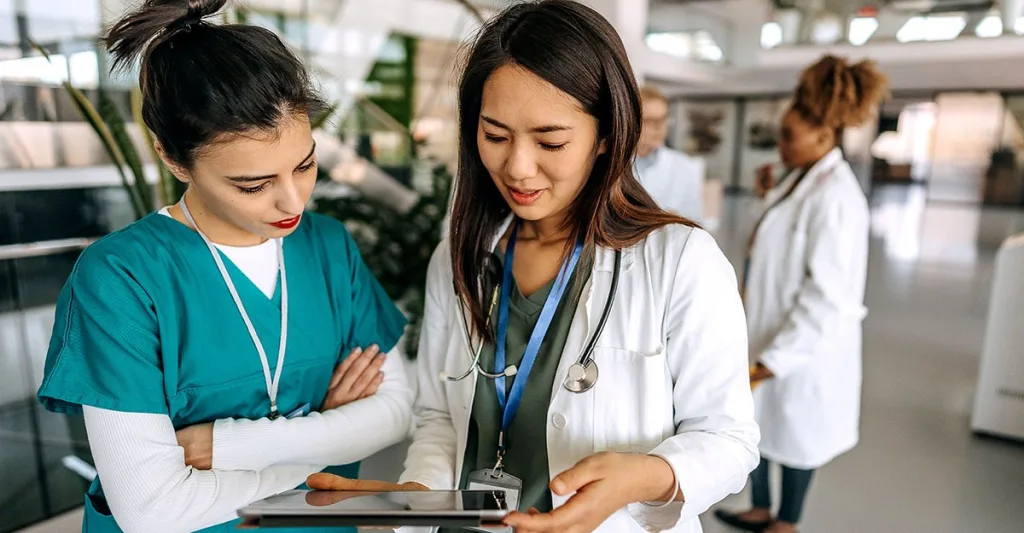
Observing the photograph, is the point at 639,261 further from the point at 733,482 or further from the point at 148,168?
the point at 148,168

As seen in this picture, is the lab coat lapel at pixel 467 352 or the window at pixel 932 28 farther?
the window at pixel 932 28

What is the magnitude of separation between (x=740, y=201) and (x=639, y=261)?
15.3 metres

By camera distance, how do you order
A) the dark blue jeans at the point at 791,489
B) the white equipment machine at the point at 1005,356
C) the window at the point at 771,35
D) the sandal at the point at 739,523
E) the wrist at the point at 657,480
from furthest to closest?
the window at the point at 771,35, the white equipment machine at the point at 1005,356, the sandal at the point at 739,523, the dark blue jeans at the point at 791,489, the wrist at the point at 657,480

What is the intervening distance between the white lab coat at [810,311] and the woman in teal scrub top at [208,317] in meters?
1.68

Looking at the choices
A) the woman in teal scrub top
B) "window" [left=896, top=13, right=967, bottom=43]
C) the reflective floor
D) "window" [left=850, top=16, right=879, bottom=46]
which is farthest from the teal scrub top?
"window" [left=896, top=13, right=967, bottom=43]

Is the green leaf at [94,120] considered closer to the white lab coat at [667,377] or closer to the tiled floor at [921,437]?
the tiled floor at [921,437]

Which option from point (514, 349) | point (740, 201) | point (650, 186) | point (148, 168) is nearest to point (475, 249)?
point (514, 349)

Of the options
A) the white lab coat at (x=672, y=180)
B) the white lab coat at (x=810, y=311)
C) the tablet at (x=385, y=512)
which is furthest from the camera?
the white lab coat at (x=672, y=180)

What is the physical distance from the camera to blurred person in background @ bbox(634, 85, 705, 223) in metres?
3.80

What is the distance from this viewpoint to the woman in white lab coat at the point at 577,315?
100 cm

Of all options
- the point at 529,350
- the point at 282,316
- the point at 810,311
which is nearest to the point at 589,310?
the point at 529,350

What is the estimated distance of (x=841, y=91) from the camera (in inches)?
94.7

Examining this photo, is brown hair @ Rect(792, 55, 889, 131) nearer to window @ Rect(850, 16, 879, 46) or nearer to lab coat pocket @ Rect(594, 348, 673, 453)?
lab coat pocket @ Rect(594, 348, 673, 453)

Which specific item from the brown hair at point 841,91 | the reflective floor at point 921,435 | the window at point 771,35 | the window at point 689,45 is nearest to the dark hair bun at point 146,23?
the brown hair at point 841,91
